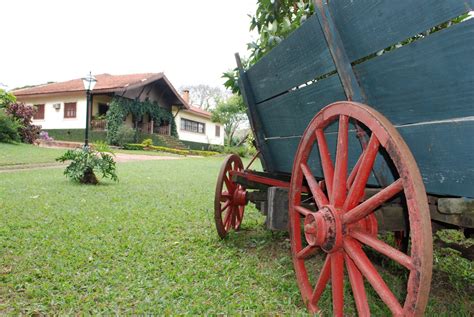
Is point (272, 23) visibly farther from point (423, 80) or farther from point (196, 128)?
point (196, 128)

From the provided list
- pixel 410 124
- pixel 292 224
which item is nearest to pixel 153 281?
pixel 292 224

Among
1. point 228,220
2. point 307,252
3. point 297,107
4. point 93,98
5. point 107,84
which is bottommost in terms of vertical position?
point 228,220

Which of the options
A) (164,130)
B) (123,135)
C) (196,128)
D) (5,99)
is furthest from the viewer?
(196,128)

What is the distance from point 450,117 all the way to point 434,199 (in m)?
0.52

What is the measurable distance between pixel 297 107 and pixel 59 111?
2583 centimetres

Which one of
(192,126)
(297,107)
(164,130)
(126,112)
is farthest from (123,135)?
(297,107)

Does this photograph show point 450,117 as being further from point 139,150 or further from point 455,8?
point 139,150

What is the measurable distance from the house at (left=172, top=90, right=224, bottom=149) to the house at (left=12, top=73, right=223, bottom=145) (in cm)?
267

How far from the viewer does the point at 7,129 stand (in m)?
17.3

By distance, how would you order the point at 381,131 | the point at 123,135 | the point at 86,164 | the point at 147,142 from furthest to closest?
the point at 147,142 → the point at 123,135 → the point at 86,164 → the point at 381,131

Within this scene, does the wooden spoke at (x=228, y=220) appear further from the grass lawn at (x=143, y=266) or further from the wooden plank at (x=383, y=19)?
the wooden plank at (x=383, y=19)

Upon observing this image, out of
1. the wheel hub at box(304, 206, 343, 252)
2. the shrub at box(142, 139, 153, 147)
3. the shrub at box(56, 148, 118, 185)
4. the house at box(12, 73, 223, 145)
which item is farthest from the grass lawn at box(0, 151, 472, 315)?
the house at box(12, 73, 223, 145)

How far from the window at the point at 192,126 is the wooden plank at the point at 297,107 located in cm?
2839

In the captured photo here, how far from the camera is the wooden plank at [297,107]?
2.01m
